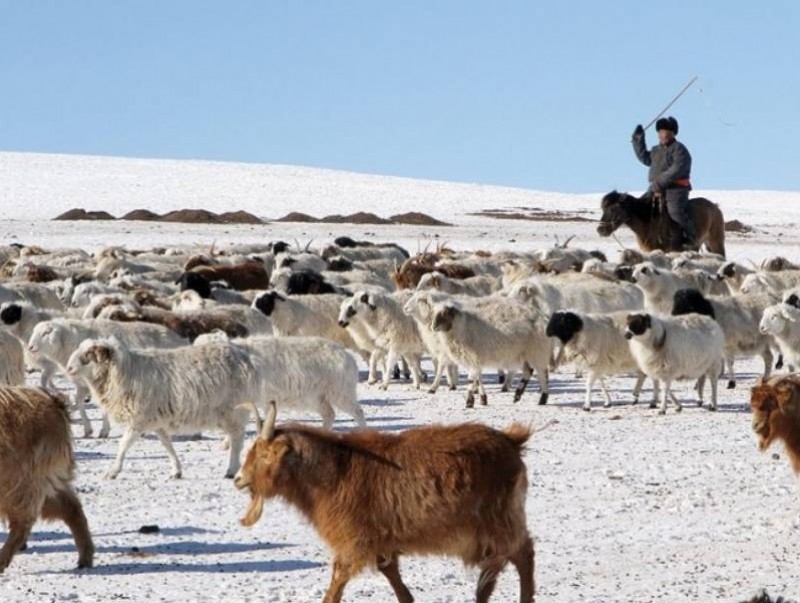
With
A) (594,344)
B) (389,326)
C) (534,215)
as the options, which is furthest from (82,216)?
(594,344)

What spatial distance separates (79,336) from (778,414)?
6.94 m

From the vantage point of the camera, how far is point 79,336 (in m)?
15.1

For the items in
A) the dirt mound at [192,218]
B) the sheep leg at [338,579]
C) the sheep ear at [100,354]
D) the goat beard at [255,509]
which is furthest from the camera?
the dirt mound at [192,218]

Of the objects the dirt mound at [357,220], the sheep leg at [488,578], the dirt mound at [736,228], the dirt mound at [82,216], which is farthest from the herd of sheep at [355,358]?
the dirt mound at [357,220]

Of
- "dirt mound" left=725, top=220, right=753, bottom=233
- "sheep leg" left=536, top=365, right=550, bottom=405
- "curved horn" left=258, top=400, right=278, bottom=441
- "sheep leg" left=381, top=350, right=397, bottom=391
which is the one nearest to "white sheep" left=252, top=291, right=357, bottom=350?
"sheep leg" left=381, top=350, right=397, bottom=391

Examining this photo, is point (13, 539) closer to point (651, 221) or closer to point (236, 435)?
point (236, 435)

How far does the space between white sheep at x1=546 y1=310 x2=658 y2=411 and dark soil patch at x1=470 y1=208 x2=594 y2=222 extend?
4465cm

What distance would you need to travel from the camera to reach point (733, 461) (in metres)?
12.8

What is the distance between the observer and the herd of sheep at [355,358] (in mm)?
7438

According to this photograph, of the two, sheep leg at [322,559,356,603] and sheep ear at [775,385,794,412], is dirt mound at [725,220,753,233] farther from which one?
sheep leg at [322,559,356,603]

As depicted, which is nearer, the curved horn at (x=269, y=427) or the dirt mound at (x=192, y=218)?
the curved horn at (x=269, y=427)

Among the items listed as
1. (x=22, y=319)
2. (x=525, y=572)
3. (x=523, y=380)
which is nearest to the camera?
(x=525, y=572)

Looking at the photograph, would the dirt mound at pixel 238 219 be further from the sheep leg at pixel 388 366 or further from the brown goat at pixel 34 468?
the brown goat at pixel 34 468

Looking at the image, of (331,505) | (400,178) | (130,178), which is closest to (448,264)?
(331,505)
